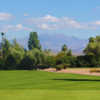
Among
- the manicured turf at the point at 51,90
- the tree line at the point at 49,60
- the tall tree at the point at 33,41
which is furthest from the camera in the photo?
the tall tree at the point at 33,41

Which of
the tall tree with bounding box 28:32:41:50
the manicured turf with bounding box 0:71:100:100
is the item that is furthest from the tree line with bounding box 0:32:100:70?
the manicured turf with bounding box 0:71:100:100

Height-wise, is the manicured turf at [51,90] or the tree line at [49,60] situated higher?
the tree line at [49,60]

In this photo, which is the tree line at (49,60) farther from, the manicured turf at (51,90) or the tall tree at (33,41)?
the manicured turf at (51,90)

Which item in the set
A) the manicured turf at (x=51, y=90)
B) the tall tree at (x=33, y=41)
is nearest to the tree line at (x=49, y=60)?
the tall tree at (x=33, y=41)

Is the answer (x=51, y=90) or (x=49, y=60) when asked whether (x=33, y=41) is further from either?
(x=51, y=90)

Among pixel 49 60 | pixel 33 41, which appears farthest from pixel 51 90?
pixel 33 41

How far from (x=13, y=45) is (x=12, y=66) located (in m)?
17.8

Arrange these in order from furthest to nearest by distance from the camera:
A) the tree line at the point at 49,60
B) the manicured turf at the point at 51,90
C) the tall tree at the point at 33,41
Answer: the tall tree at the point at 33,41, the tree line at the point at 49,60, the manicured turf at the point at 51,90

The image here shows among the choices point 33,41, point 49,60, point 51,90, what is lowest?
point 51,90

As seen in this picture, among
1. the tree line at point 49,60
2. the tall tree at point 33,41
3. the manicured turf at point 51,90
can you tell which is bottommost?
the manicured turf at point 51,90

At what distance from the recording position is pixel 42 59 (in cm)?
7700

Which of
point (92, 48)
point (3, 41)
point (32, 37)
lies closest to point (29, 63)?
point (92, 48)

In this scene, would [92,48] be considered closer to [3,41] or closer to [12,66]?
[12,66]

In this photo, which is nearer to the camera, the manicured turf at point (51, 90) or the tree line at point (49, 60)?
the manicured turf at point (51, 90)
